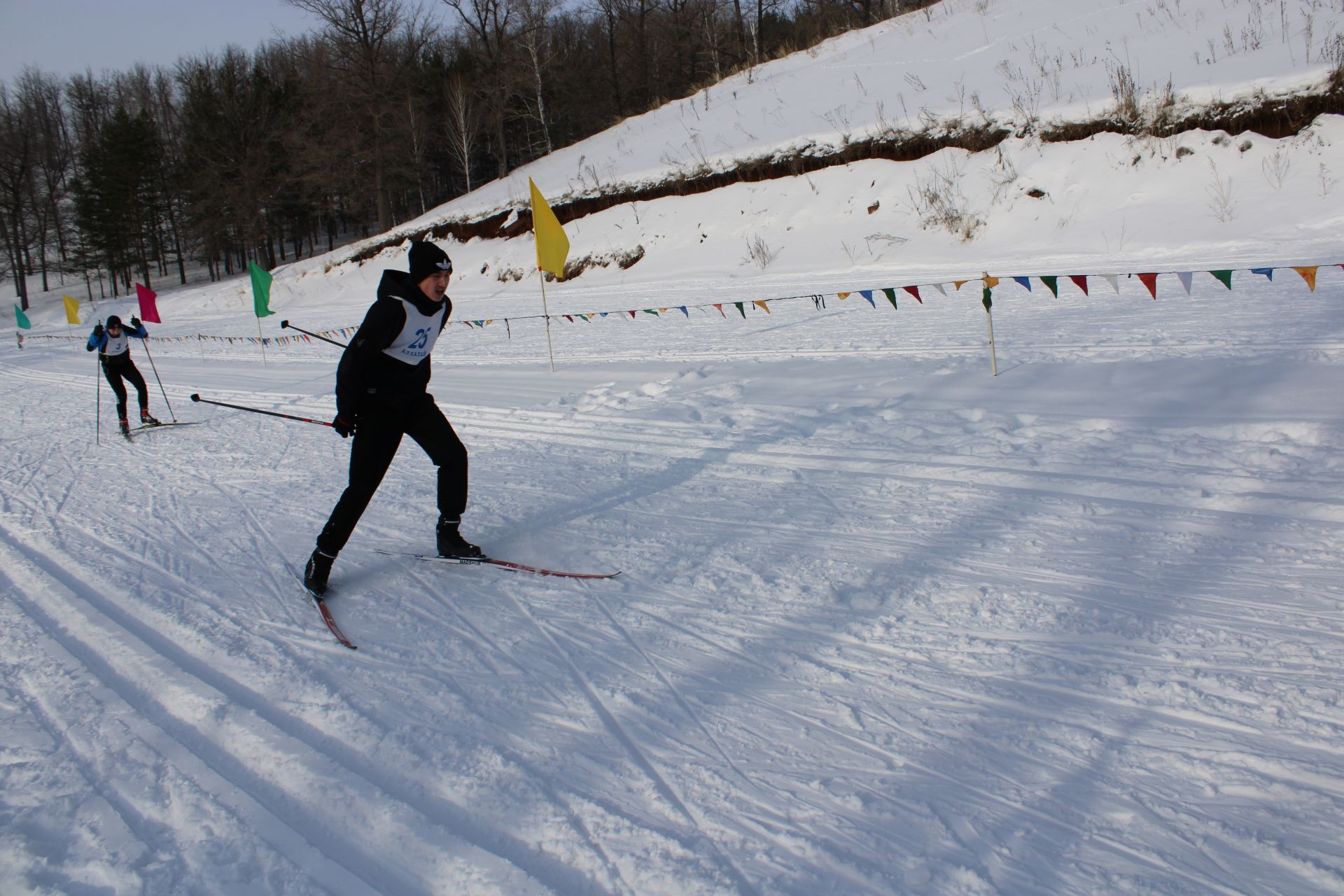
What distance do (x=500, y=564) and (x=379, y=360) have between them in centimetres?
136

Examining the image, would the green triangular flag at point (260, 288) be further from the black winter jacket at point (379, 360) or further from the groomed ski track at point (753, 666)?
the black winter jacket at point (379, 360)

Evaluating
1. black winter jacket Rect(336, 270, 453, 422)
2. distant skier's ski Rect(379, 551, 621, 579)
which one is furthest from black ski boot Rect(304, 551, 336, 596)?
black winter jacket Rect(336, 270, 453, 422)

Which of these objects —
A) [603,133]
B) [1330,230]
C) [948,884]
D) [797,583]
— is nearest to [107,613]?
[797,583]

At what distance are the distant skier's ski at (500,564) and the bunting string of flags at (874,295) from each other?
4579mm

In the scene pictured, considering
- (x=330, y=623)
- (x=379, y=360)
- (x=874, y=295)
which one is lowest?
(x=330, y=623)

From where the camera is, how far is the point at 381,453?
14.5 feet

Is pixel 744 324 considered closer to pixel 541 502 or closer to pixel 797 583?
pixel 541 502

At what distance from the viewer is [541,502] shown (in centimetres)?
575

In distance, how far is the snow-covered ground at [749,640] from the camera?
2.38m

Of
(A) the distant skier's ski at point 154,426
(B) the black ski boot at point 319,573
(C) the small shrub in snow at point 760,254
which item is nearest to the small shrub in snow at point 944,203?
(C) the small shrub in snow at point 760,254

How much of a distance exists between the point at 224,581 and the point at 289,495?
1830mm

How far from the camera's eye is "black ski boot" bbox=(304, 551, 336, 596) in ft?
14.4

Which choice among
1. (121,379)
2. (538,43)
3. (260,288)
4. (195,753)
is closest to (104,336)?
(121,379)

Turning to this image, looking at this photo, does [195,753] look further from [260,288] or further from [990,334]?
[260,288]
